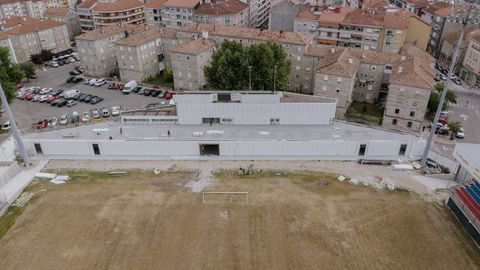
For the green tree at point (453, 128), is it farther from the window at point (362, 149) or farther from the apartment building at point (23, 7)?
the apartment building at point (23, 7)

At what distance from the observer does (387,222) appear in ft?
124

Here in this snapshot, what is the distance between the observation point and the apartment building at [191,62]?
6825cm

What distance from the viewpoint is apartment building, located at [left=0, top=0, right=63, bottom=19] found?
116 metres

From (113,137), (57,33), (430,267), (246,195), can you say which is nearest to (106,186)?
(113,137)

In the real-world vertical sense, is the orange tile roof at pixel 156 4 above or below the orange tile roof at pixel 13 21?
above

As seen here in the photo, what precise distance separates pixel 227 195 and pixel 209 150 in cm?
1007

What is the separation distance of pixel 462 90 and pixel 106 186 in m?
74.5

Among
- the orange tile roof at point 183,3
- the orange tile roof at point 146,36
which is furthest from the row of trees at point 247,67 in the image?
the orange tile roof at point 183,3

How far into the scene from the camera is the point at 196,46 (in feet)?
228

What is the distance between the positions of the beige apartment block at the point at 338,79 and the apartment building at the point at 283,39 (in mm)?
7504

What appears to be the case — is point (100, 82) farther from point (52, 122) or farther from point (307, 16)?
point (307, 16)

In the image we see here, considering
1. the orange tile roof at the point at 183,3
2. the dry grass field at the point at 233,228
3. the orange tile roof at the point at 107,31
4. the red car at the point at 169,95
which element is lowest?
the dry grass field at the point at 233,228

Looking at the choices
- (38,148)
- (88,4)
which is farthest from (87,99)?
(88,4)

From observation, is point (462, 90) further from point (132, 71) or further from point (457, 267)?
point (132, 71)
